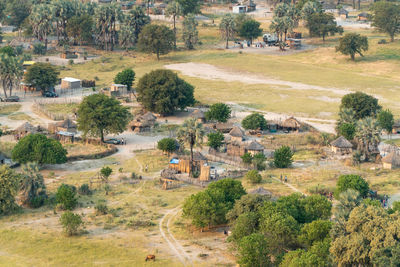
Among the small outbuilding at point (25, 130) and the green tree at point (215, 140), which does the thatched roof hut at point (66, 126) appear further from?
the green tree at point (215, 140)

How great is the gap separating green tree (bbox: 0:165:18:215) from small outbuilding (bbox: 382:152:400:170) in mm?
45095

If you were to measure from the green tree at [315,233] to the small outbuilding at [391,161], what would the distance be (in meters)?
30.9

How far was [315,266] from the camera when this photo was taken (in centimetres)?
5566

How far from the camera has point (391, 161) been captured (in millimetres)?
89938

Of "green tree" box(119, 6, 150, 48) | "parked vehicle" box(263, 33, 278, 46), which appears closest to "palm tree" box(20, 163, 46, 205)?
"green tree" box(119, 6, 150, 48)

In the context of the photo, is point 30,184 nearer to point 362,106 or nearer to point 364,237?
point 364,237

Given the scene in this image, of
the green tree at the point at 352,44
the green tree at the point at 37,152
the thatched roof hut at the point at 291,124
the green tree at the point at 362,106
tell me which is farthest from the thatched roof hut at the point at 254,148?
the green tree at the point at 352,44

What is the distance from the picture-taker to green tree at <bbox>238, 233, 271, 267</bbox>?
5888 centimetres

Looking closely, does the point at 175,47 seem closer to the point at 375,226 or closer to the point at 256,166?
the point at 256,166

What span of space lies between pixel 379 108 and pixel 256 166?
98.5 ft

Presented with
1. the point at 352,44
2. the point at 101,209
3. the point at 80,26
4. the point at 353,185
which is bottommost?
the point at 101,209

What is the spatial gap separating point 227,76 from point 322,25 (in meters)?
39.4

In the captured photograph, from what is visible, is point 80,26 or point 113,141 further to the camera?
point 80,26

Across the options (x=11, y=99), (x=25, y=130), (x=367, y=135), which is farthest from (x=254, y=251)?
(x=11, y=99)
